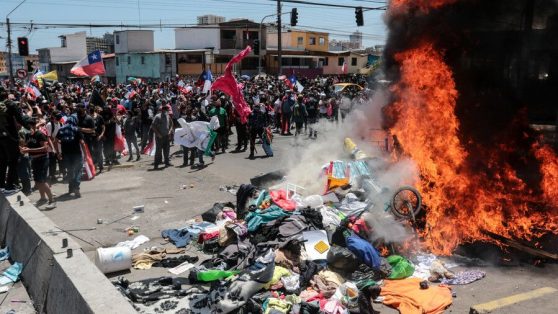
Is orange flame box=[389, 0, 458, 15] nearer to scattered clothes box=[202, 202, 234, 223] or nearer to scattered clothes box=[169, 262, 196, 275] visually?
scattered clothes box=[202, 202, 234, 223]

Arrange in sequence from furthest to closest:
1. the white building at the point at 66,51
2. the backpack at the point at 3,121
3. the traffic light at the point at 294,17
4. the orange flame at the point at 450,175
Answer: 1. the white building at the point at 66,51
2. the traffic light at the point at 294,17
3. the backpack at the point at 3,121
4. the orange flame at the point at 450,175

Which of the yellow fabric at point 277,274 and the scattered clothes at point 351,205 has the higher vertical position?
the scattered clothes at point 351,205

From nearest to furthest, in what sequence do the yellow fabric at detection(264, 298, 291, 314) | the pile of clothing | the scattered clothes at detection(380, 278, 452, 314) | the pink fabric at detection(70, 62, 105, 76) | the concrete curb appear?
the concrete curb < the yellow fabric at detection(264, 298, 291, 314) < the pile of clothing < the scattered clothes at detection(380, 278, 452, 314) < the pink fabric at detection(70, 62, 105, 76)

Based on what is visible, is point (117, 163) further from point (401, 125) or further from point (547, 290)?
point (547, 290)

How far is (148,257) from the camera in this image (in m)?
7.07

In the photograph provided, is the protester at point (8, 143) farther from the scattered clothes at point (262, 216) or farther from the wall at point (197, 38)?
the wall at point (197, 38)

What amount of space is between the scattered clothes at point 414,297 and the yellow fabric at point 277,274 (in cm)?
129

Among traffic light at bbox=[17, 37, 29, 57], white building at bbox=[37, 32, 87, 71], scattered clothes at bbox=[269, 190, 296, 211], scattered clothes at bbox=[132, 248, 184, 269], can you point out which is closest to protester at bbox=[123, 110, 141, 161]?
scattered clothes at bbox=[269, 190, 296, 211]

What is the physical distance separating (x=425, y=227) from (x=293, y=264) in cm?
262

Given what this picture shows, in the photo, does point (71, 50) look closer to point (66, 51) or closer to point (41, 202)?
point (66, 51)

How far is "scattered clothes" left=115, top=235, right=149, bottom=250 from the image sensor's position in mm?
7598

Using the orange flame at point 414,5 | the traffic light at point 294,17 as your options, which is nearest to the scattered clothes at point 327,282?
the orange flame at point 414,5

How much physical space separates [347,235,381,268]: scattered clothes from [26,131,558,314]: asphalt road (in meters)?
0.90

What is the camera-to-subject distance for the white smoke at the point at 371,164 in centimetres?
732
